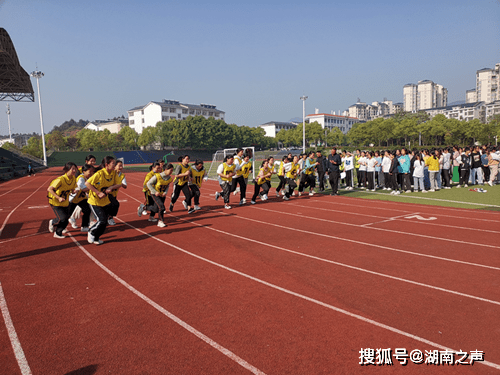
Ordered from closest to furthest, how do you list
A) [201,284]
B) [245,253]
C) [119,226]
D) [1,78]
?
[201,284], [245,253], [119,226], [1,78]

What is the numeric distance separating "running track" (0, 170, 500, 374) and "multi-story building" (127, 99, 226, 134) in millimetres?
80990

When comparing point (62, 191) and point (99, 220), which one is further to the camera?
point (62, 191)

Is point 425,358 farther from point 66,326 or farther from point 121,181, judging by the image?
point 121,181

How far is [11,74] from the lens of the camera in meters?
28.1

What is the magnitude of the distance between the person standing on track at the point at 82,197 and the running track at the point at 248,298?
0.60 meters

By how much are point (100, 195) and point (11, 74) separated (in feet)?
92.6

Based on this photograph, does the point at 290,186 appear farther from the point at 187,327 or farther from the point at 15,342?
the point at 15,342

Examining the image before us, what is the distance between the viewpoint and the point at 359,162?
54.1 feet

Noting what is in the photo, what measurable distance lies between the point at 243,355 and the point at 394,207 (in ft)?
31.4

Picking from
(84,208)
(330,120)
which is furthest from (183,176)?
(330,120)

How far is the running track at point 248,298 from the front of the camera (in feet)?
11.1

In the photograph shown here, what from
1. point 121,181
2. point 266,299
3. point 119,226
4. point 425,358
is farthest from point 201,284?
point 119,226

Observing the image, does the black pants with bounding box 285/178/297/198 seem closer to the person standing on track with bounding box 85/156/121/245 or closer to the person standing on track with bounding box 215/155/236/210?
the person standing on track with bounding box 215/155/236/210

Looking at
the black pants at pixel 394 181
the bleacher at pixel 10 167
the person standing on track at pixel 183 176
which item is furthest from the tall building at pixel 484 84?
the person standing on track at pixel 183 176
